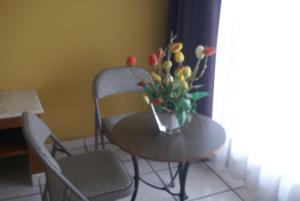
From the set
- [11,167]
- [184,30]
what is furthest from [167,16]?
[11,167]

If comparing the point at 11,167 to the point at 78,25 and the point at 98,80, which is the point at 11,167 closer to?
the point at 98,80

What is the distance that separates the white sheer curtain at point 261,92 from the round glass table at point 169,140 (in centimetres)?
42

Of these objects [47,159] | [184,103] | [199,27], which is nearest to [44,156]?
[47,159]

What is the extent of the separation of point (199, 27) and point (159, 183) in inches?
48.6

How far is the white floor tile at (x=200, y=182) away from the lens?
224 centimetres

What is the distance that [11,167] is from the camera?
2.48 m

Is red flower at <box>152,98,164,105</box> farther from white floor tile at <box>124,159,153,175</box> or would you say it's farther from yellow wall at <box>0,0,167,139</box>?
yellow wall at <box>0,0,167,139</box>

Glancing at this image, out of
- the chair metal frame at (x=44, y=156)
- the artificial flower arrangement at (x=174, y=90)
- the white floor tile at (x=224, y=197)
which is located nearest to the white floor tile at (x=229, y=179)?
the white floor tile at (x=224, y=197)

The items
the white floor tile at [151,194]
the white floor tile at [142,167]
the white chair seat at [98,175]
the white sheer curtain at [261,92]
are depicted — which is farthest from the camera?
the white floor tile at [142,167]

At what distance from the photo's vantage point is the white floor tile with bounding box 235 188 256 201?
2.17m

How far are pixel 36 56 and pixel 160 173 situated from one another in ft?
4.48

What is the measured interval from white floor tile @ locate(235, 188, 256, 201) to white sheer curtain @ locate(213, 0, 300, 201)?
2.7 inches

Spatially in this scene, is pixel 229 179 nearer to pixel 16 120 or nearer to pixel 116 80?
pixel 116 80

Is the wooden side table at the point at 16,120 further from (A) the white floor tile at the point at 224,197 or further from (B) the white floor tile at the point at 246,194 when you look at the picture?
(B) the white floor tile at the point at 246,194
